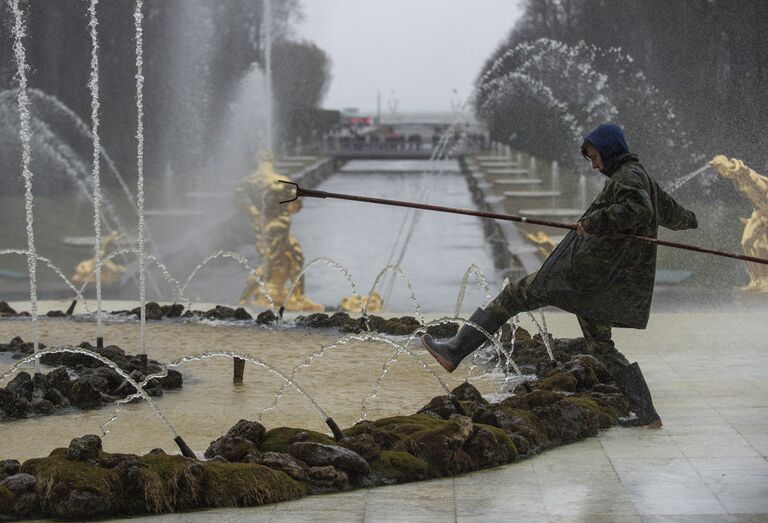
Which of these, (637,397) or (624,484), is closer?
(624,484)

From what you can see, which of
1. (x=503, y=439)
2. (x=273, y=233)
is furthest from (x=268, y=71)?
(x=503, y=439)

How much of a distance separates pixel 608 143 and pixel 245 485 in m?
2.46

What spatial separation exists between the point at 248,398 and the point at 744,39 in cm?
1721

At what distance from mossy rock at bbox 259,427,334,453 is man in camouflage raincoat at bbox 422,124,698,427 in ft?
4.73

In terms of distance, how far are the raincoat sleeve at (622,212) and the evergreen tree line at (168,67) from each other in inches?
896

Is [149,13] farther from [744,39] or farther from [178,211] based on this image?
[744,39]

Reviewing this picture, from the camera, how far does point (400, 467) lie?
639cm

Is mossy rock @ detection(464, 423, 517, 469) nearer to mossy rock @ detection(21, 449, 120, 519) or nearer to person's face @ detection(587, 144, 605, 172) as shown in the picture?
person's face @ detection(587, 144, 605, 172)

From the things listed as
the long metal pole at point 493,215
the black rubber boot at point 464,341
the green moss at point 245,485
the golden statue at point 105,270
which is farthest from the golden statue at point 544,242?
the green moss at point 245,485

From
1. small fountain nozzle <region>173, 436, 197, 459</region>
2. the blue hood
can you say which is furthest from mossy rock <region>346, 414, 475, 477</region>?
the blue hood

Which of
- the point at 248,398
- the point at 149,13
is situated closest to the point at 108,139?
the point at 149,13

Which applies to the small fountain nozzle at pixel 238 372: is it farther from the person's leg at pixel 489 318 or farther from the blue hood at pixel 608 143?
the blue hood at pixel 608 143

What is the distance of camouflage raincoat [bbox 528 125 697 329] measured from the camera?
7.09 m

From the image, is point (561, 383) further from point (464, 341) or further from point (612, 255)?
point (612, 255)
